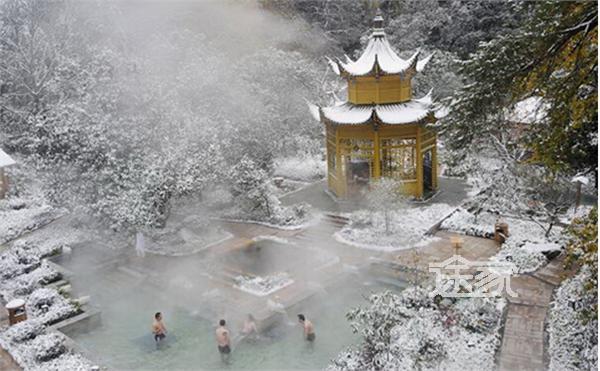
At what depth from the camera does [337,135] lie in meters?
17.4

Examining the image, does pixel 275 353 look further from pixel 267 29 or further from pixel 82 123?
pixel 267 29

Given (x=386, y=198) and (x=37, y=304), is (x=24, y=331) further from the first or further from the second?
(x=386, y=198)

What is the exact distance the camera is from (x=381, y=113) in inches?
664

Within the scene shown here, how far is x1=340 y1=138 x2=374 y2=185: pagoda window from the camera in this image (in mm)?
17281

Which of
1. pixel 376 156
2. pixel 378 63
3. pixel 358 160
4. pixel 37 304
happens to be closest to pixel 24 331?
pixel 37 304

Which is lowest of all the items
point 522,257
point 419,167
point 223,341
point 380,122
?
point 223,341

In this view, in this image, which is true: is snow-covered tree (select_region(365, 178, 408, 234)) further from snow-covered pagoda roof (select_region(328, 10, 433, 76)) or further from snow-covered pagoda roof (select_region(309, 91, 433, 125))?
snow-covered pagoda roof (select_region(328, 10, 433, 76))

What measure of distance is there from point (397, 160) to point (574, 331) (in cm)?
996

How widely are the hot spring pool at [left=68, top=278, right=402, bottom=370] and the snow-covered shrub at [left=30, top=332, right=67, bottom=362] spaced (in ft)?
1.94

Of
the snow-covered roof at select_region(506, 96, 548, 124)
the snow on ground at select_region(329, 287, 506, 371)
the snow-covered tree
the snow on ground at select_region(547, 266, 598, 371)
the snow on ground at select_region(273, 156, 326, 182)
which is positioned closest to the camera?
the snow-covered roof at select_region(506, 96, 548, 124)

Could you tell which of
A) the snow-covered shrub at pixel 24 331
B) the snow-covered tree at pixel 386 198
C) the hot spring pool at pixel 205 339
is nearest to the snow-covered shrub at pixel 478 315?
the hot spring pool at pixel 205 339

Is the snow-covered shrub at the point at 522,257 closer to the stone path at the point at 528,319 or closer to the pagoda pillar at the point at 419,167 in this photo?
the stone path at the point at 528,319

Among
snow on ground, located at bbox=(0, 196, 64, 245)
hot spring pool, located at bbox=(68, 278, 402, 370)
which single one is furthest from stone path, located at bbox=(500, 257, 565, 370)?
snow on ground, located at bbox=(0, 196, 64, 245)

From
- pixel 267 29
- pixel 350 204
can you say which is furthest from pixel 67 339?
pixel 267 29
